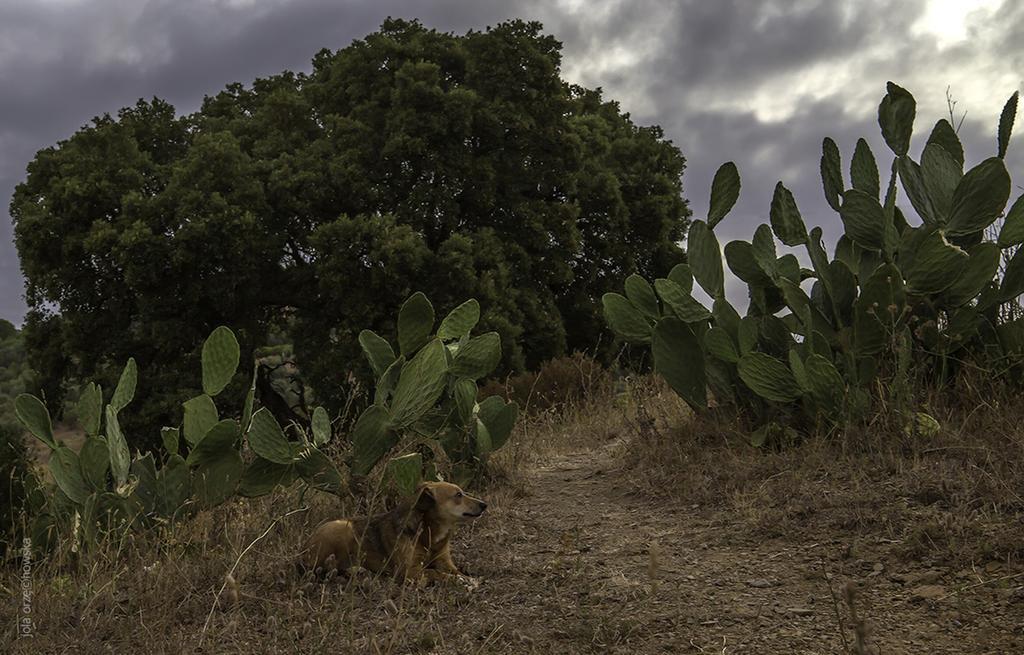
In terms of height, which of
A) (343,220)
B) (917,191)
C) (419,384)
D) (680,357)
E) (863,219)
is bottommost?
(419,384)

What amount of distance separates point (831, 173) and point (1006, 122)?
1068 mm

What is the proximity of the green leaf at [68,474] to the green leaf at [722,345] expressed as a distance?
376 cm

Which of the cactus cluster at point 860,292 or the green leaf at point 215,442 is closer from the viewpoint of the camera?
the green leaf at point 215,442

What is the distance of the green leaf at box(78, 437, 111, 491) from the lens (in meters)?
4.79

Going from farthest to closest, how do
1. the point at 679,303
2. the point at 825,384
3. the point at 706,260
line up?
the point at 706,260, the point at 679,303, the point at 825,384

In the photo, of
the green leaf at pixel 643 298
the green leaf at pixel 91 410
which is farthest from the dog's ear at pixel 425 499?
the green leaf at pixel 643 298

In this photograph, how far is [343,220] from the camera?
1345cm

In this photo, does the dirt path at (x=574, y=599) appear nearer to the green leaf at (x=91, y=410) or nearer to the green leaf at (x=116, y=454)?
the green leaf at (x=116, y=454)

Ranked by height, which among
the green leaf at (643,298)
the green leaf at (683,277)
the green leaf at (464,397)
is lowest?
the green leaf at (464,397)

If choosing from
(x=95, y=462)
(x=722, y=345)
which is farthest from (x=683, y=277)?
(x=95, y=462)

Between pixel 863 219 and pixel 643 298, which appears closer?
pixel 863 219

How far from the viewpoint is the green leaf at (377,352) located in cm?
531

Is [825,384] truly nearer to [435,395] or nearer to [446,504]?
[435,395]

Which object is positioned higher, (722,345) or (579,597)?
(722,345)
